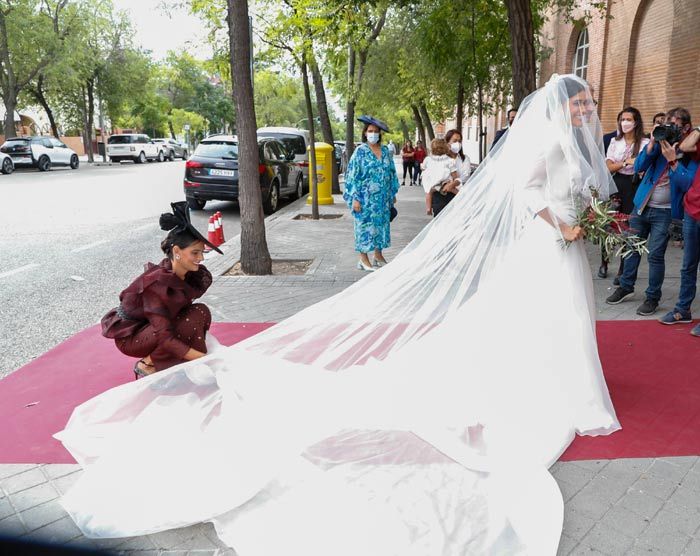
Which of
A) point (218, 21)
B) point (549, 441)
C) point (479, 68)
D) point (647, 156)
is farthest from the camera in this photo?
point (479, 68)

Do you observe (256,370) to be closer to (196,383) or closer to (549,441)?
(196,383)

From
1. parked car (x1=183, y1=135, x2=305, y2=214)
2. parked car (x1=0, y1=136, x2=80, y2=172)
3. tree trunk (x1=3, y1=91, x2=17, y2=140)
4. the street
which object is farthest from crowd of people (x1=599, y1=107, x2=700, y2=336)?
tree trunk (x1=3, y1=91, x2=17, y2=140)

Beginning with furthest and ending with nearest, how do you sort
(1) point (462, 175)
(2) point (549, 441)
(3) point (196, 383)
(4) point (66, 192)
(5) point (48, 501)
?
(4) point (66, 192) → (1) point (462, 175) → (3) point (196, 383) → (2) point (549, 441) → (5) point (48, 501)

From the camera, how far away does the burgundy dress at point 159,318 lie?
3561 mm

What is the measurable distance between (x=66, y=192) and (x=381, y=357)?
16.2 m

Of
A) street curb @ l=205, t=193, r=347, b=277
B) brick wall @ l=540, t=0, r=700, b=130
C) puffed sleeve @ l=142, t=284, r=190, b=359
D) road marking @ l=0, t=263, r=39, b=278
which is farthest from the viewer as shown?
brick wall @ l=540, t=0, r=700, b=130

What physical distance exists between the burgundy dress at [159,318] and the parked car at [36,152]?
1024 inches

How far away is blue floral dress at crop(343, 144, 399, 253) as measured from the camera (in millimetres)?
7207

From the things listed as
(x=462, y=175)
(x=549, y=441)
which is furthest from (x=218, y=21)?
(x=549, y=441)

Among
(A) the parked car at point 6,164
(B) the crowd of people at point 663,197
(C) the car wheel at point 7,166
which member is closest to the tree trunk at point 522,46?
(B) the crowd of people at point 663,197

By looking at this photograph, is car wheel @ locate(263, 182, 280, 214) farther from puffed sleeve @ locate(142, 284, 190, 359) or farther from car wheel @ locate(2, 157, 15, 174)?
car wheel @ locate(2, 157, 15, 174)

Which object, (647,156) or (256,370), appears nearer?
(256,370)

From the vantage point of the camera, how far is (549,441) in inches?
124

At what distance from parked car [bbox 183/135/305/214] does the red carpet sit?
25.8 ft
